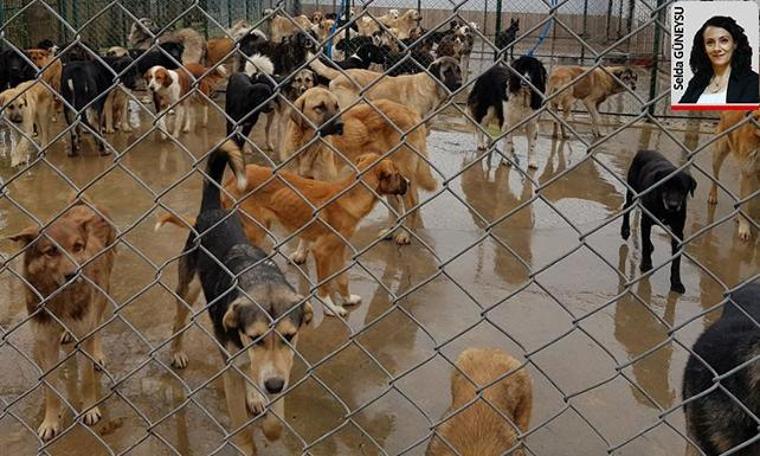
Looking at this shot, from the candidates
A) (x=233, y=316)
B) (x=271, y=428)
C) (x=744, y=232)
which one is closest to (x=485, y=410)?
(x=271, y=428)

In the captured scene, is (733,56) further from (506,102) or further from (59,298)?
(506,102)

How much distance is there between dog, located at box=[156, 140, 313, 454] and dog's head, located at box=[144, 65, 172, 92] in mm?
6719

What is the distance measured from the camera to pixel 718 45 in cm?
140

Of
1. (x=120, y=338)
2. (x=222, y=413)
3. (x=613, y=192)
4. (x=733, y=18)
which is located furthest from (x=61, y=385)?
(x=613, y=192)

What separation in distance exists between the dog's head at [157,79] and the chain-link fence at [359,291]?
2.28 ft

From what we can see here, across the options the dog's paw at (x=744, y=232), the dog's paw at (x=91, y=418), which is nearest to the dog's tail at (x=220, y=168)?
the dog's paw at (x=91, y=418)

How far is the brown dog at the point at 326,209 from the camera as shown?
532cm

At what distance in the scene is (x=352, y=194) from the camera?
17.7ft

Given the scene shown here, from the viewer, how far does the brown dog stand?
532cm

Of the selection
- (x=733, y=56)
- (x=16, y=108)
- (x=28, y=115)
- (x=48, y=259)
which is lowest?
(x=28, y=115)

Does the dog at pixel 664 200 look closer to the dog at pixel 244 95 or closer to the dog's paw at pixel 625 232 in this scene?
the dog's paw at pixel 625 232

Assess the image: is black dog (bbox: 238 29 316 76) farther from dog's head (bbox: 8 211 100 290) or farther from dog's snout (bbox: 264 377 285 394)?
dog's snout (bbox: 264 377 285 394)

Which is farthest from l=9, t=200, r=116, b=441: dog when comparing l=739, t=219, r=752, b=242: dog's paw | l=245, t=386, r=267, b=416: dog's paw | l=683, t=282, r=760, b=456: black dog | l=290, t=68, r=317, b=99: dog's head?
l=290, t=68, r=317, b=99: dog's head

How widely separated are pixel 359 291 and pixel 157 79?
20.2 ft
